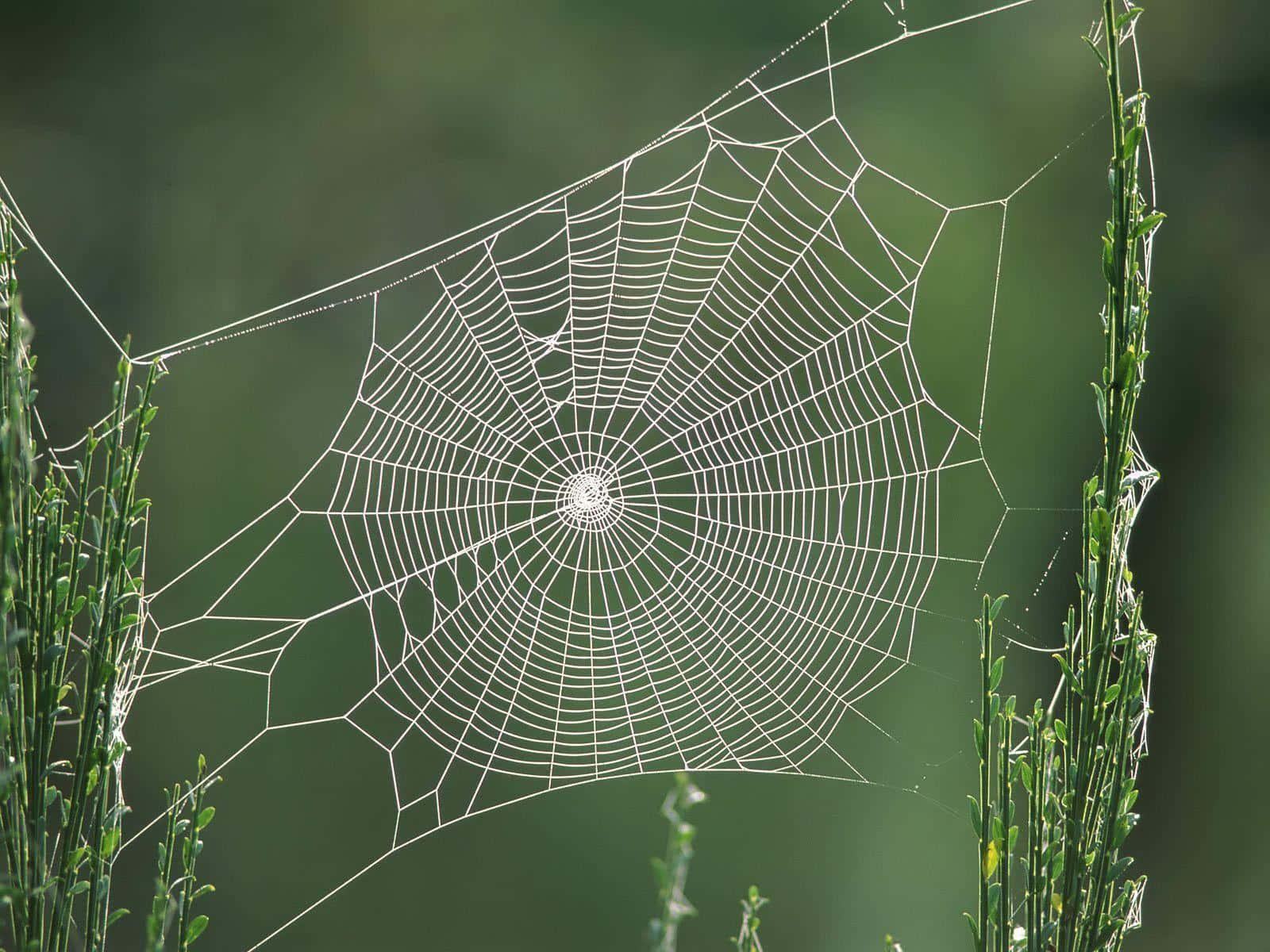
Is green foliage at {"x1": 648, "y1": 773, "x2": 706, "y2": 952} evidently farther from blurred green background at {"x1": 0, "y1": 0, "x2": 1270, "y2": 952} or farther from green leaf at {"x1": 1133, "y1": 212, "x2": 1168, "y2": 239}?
blurred green background at {"x1": 0, "y1": 0, "x2": 1270, "y2": 952}

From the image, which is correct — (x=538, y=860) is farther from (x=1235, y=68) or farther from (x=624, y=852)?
(x=1235, y=68)

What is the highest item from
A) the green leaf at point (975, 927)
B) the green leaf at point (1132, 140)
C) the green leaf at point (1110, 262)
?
the green leaf at point (1132, 140)

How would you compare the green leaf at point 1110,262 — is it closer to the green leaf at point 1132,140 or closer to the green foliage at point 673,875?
the green leaf at point 1132,140

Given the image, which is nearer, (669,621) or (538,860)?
(669,621)

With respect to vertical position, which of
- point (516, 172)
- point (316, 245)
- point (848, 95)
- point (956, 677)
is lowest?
point (956, 677)

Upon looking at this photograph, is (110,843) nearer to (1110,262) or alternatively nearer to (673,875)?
(673,875)

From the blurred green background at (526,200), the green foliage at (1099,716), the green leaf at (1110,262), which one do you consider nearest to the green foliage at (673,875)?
the green foliage at (1099,716)

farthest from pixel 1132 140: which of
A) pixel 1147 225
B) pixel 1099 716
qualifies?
Answer: pixel 1099 716

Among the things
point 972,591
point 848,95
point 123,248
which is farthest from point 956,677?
point 123,248
